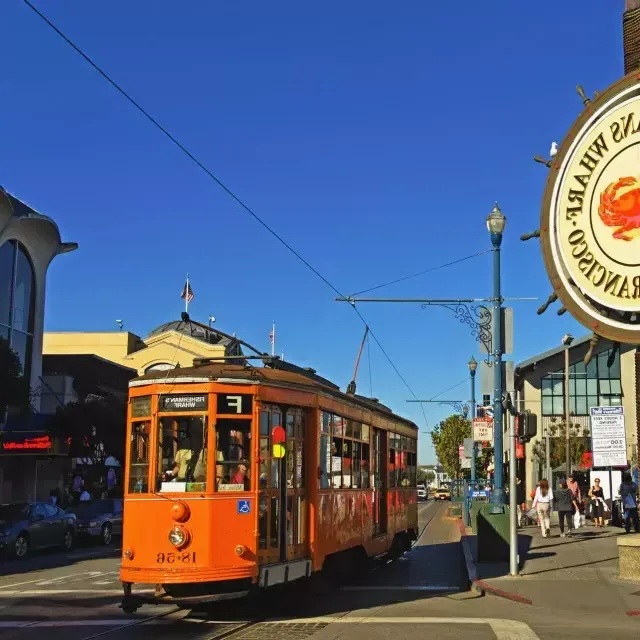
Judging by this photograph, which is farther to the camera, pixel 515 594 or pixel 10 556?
pixel 10 556

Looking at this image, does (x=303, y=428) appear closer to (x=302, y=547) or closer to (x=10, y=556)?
(x=302, y=547)

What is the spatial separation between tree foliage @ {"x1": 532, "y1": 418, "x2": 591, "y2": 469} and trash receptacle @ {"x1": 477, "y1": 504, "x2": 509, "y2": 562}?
31352mm

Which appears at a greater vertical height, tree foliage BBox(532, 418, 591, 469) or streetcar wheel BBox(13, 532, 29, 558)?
tree foliage BBox(532, 418, 591, 469)

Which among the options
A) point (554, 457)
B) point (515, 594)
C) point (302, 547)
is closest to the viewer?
point (302, 547)

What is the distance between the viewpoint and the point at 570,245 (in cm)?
1302

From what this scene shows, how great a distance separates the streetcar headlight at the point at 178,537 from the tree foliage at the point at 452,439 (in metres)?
57.0

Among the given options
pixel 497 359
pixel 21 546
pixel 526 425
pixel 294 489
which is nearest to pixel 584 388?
pixel 497 359

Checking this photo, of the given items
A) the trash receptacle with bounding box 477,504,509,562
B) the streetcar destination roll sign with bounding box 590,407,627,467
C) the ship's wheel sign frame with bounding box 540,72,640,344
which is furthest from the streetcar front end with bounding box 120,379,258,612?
the streetcar destination roll sign with bounding box 590,407,627,467

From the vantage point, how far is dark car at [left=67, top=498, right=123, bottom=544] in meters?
25.4

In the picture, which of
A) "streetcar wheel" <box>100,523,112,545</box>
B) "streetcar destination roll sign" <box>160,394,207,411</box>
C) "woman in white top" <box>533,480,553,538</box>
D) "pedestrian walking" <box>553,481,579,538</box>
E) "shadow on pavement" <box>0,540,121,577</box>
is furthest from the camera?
"streetcar wheel" <box>100,523,112,545</box>

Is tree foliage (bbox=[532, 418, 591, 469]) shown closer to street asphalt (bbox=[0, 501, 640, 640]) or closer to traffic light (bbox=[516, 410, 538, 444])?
traffic light (bbox=[516, 410, 538, 444])

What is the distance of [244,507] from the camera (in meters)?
10.7

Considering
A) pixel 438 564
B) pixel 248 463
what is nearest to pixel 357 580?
pixel 438 564

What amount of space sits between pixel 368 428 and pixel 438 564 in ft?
17.7
